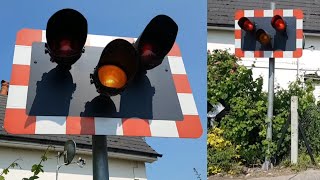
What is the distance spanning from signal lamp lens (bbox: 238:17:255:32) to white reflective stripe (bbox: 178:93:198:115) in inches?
170

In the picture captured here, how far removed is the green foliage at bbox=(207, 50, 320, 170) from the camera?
698 centimetres

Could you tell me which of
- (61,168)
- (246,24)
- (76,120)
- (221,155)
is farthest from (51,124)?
(61,168)

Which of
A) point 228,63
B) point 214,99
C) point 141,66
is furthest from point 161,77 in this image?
point 228,63

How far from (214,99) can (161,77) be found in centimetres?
508

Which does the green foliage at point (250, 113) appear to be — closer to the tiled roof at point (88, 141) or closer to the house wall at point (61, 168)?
the tiled roof at point (88, 141)

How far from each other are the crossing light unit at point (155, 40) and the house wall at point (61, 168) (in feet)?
25.2

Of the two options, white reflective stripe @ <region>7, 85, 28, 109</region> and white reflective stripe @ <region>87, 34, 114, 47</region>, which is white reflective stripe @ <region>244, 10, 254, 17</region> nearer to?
white reflective stripe @ <region>87, 34, 114, 47</region>

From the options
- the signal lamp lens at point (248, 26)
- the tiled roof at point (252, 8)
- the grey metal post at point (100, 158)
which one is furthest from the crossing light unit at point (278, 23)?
the tiled roof at point (252, 8)

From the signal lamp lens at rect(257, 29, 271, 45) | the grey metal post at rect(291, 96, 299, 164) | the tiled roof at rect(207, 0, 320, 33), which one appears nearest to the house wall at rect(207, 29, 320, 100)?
the tiled roof at rect(207, 0, 320, 33)

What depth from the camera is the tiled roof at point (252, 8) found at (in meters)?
15.2

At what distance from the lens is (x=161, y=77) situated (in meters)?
2.96

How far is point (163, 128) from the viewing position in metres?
2.79

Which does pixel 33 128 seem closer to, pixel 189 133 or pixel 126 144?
pixel 189 133

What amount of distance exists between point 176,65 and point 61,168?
8425 millimetres
